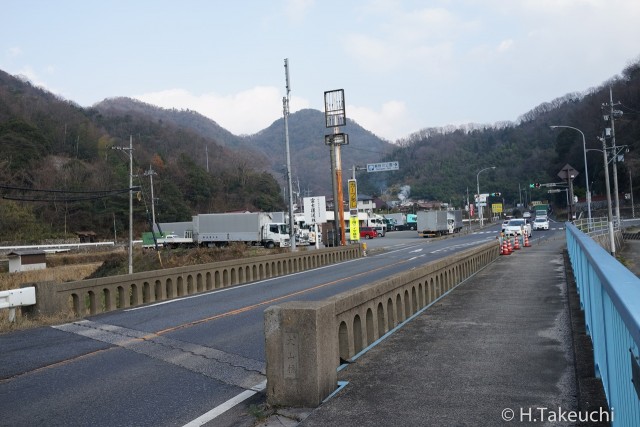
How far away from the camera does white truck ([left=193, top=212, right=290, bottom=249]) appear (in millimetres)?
59500

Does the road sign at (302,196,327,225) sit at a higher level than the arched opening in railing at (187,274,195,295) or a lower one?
higher

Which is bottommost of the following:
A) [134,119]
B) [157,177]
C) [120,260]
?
[120,260]

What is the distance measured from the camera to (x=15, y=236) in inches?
2504

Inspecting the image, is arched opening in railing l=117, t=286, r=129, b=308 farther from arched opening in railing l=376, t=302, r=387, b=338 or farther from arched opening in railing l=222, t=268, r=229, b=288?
arched opening in railing l=376, t=302, r=387, b=338

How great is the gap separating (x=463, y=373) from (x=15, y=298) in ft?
32.4

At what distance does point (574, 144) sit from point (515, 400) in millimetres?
117063

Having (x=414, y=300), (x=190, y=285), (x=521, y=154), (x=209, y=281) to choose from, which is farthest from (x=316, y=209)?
(x=521, y=154)

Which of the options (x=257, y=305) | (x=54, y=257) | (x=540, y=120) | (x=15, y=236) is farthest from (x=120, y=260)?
(x=540, y=120)

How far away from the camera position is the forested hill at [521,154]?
330 feet

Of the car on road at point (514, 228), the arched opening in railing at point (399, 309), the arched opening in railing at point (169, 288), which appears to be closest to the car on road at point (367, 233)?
the car on road at point (514, 228)

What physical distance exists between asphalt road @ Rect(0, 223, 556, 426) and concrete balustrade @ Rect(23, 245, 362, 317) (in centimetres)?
99

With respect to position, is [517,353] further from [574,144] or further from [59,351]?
[574,144]

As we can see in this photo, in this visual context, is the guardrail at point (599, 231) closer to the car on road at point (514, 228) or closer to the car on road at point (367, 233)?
the car on road at point (514, 228)

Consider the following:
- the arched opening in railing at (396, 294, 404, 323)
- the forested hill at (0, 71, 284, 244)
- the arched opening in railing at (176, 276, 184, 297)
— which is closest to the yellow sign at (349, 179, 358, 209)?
the forested hill at (0, 71, 284, 244)
